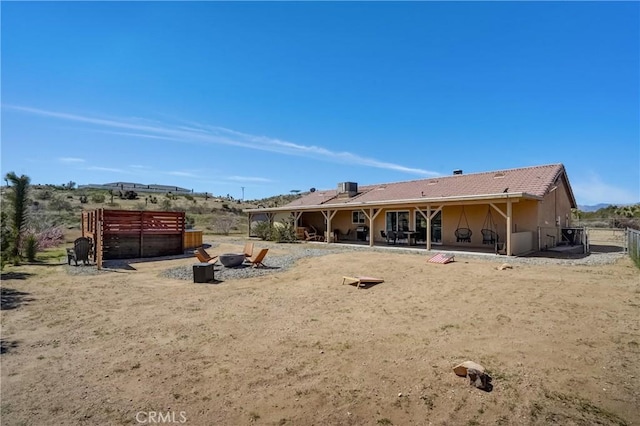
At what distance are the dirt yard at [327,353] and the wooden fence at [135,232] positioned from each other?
18.0 feet

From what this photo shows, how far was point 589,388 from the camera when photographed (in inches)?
148

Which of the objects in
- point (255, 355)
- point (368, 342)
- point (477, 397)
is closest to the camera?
point (477, 397)

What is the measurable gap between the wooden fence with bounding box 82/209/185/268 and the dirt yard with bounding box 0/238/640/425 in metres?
5.50

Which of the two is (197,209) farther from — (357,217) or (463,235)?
(463,235)

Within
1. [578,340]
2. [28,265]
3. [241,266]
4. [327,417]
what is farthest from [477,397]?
[28,265]

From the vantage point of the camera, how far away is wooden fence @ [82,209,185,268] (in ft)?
45.6

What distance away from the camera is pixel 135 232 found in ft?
48.0

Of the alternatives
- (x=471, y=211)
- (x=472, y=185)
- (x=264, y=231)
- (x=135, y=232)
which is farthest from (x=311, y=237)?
(x=135, y=232)

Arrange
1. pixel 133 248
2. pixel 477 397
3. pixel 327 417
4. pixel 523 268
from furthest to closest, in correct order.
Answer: pixel 133 248
pixel 523 268
pixel 477 397
pixel 327 417

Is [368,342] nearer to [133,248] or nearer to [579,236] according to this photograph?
[133,248]

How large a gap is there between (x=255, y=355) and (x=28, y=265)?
37.6 ft

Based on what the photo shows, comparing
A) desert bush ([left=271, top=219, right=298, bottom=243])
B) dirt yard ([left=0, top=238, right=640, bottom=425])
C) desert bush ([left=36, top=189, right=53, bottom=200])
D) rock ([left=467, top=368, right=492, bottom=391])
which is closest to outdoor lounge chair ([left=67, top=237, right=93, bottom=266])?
dirt yard ([left=0, top=238, right=640, bottom=425])

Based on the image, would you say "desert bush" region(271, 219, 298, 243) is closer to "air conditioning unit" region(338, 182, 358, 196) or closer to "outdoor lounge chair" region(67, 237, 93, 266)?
"air conditioning unit" region(338, 182, 358, 196)

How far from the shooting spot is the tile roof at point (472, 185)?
50.2 ft
